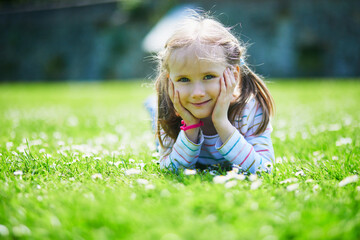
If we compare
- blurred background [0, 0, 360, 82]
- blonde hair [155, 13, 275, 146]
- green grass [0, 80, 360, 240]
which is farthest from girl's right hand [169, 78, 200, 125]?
blurred background [0, 0, 360, 82]

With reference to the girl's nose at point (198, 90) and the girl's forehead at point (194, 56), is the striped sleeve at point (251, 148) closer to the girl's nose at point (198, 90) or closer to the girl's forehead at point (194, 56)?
the girl's nose at point (198, 90)

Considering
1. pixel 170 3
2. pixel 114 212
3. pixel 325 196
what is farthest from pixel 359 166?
pixel 170 3

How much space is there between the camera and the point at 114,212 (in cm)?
143

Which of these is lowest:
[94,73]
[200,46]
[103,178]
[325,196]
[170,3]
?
[94,73]

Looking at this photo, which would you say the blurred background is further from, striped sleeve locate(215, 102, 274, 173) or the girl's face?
the girl's face

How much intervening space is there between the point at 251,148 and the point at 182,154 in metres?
0.49

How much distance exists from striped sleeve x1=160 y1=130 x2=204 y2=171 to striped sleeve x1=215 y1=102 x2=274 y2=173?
0.54 feet

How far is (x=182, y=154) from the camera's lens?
2.22 m

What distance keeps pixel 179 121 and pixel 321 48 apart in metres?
18.9

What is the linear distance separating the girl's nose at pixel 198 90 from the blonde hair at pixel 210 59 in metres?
0.18

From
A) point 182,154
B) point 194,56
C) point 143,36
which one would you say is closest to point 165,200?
point 182,154

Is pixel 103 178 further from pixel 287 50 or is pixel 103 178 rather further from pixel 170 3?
pixel 170 3

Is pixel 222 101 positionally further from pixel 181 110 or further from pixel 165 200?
pixel 165 200

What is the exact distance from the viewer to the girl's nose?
2.02m
